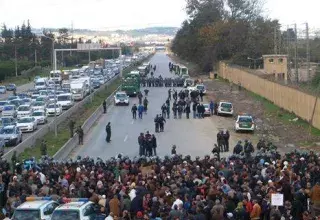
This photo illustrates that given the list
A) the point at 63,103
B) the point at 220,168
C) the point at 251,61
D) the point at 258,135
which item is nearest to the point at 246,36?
the point at 251,61

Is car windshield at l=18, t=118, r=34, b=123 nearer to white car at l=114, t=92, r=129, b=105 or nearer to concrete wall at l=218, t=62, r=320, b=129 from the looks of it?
white car at l=114, t=92, r=129, b=105

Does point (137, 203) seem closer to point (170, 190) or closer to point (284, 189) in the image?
point (170, 190)

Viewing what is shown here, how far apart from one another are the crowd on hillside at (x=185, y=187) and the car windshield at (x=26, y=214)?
5.14 feet

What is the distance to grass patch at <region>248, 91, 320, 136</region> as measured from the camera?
4142 cm

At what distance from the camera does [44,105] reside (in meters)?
55.6

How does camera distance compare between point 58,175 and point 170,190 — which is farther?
point 58,175

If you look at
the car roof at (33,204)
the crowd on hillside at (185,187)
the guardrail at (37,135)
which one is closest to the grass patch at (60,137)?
the guardrail at (37,135)

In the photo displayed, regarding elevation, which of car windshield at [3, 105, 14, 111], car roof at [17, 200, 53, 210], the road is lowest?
the road

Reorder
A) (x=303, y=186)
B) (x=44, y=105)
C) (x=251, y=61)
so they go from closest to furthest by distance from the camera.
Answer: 1. (x=303, y=186)
2. (x=44, y=105)
3. (x=251, y=61)

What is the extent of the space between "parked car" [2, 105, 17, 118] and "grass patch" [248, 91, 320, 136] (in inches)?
740

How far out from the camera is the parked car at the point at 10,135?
38.6 meters

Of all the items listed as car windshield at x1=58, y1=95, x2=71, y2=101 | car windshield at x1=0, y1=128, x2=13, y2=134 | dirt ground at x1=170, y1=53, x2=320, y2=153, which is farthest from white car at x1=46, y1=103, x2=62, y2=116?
car windshield at x1=0, y1=128, x2=13, y2=134

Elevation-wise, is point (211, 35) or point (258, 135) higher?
point (211, 35)

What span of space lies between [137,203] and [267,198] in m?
3.18
